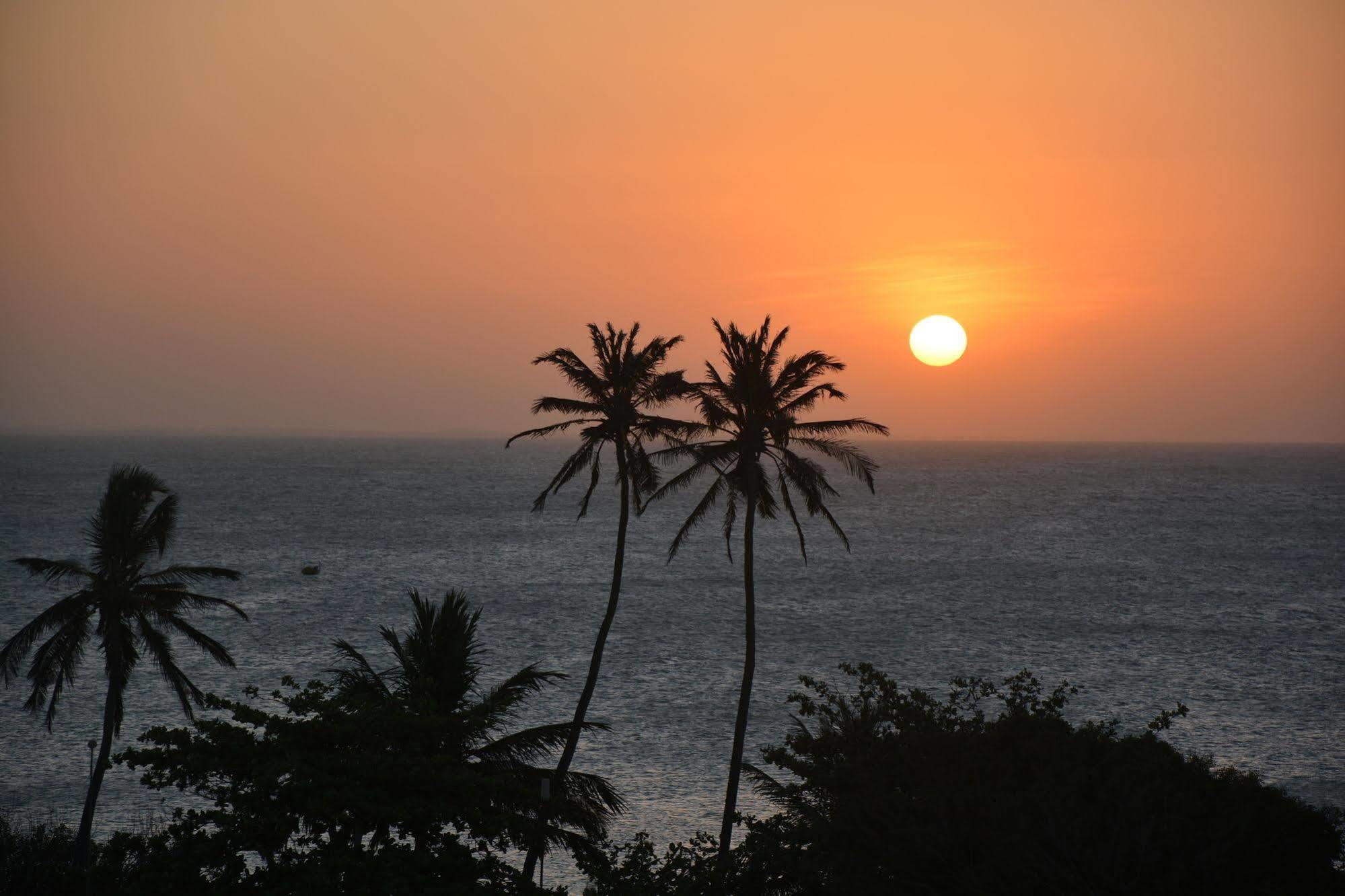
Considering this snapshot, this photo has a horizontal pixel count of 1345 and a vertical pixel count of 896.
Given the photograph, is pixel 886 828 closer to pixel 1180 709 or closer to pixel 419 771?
pixel 419 771

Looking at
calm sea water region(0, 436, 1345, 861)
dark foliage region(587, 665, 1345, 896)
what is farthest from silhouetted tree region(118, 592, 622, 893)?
calm sea water region(0, 436, 1345, 861)

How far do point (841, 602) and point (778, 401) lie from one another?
7377 centimetres

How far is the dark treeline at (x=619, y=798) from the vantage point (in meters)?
19.3

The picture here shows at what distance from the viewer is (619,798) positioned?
30.0m

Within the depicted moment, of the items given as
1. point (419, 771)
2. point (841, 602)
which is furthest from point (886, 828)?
point (841, 602)

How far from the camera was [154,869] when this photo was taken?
19.2m

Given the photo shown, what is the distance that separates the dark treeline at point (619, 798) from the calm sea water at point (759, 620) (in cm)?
1577

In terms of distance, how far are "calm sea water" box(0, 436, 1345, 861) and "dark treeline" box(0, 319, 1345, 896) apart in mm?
15769

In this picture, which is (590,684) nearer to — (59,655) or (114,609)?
(114,609)

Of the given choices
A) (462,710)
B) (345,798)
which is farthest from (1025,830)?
(462,710)

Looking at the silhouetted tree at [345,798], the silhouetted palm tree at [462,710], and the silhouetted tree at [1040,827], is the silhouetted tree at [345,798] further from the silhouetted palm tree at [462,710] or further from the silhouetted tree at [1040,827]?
the silhouetted tree at [1040,827]

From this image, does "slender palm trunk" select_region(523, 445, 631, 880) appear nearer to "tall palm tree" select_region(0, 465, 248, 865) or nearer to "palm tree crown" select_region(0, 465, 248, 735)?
"tall palm tree" select_region(0, 465, 248, 865)

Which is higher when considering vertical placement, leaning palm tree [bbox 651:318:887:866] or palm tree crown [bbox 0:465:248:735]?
leaning palm tree [bbox 651:318:887:866]

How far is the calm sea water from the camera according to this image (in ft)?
177
